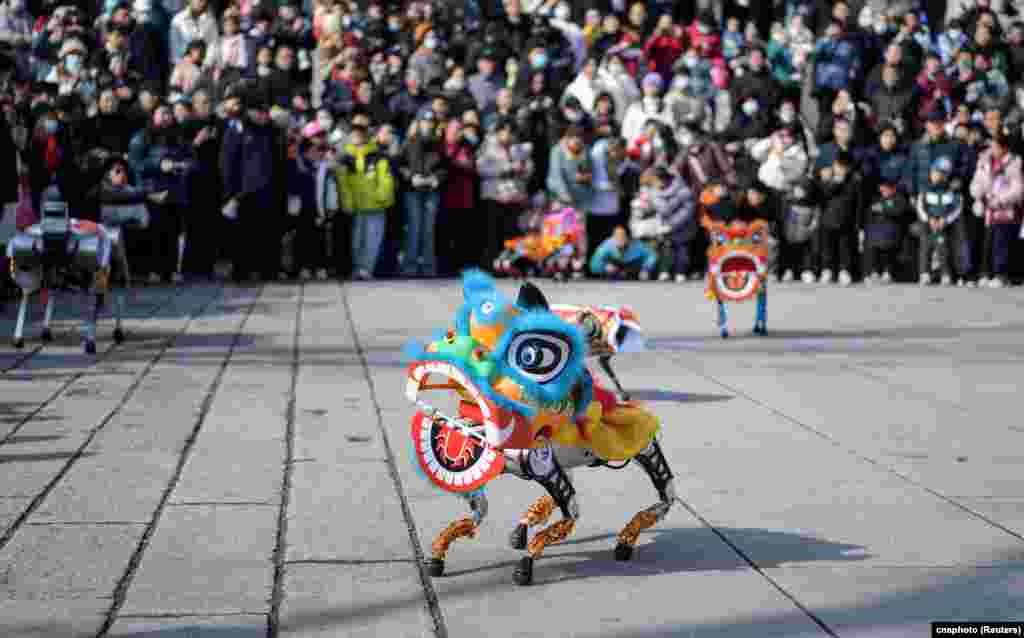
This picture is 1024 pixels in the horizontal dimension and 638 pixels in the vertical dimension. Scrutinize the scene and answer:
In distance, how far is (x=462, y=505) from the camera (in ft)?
22.4

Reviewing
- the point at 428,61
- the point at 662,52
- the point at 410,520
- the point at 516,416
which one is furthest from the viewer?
the point at 662,52

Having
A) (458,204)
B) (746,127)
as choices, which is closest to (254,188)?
(458,204)

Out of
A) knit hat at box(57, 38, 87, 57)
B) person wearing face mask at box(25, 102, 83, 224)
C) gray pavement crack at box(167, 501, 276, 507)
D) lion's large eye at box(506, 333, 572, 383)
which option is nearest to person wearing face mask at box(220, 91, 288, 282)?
knit hat at box(57, 38, 87, 57)

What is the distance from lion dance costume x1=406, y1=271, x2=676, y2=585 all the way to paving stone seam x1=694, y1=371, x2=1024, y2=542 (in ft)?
5.17

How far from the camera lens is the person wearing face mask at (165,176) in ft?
61.7

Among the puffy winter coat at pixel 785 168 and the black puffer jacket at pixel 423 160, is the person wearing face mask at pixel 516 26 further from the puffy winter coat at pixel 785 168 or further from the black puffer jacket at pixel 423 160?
the puffy winter coat at pixel 785 168

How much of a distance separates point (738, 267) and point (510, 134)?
670 centimetres

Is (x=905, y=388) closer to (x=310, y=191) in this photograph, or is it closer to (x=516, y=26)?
(x=310, y=191)

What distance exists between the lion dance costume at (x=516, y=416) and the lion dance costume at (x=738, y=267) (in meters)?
8.13

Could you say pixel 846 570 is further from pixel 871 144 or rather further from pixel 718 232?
pixel 871 144

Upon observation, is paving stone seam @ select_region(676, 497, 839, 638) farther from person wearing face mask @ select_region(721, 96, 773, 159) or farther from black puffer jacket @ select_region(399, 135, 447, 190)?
person wearing face mask @ select_region(721, 96, 773, 159)

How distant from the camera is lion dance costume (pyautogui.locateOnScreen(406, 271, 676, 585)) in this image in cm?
558

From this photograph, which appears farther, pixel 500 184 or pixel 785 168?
pixel 785 168

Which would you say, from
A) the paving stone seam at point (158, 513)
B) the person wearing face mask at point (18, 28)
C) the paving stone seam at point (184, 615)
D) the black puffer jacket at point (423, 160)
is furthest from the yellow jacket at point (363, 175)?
the paving stone seam at point (184, 615)
